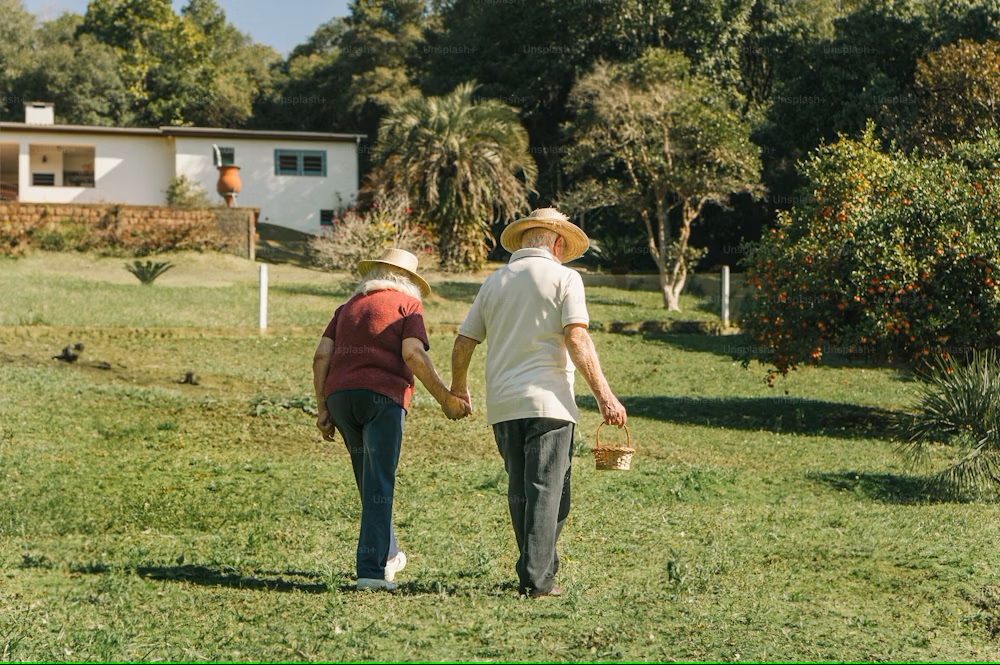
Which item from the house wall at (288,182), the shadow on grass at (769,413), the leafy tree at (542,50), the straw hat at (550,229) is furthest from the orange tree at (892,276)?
the house wall at (288,182)

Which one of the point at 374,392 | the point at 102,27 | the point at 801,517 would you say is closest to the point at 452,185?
the point at 801,517

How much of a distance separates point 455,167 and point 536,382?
25153mm

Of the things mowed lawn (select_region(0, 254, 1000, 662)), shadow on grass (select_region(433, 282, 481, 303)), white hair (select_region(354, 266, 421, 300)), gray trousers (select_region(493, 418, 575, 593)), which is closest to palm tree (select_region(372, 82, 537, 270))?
shadow on grass (select_region(433, 282, 481, 303))

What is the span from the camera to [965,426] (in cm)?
1020

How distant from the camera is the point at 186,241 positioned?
98.9 feet

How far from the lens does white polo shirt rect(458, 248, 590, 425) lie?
588cm

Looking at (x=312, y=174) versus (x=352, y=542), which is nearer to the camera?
(x=352, y=542)

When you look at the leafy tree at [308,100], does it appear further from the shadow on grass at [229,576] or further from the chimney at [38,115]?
the shadow on grass at [229,576]

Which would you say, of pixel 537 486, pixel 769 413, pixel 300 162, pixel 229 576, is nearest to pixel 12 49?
pixel 300 162

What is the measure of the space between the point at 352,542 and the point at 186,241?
23840 millimetres

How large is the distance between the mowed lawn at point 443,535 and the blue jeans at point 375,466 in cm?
28

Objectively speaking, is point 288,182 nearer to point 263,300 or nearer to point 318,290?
point 318,290

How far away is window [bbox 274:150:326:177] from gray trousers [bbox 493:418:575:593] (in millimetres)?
34684

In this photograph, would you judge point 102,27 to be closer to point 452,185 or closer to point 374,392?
point 452,185
